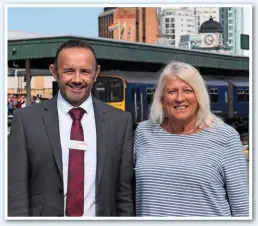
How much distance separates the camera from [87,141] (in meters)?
3.13

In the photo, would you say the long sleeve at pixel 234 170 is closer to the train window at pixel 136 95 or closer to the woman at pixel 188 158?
the woman at pixel 188 158

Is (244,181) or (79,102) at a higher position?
(79,102)

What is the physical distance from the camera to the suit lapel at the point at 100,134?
3070 mm

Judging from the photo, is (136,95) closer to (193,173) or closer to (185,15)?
(185,15)

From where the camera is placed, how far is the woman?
292cm

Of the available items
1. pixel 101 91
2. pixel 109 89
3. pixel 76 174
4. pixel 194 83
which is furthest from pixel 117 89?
pixel 194 83

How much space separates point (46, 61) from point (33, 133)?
7.29 m

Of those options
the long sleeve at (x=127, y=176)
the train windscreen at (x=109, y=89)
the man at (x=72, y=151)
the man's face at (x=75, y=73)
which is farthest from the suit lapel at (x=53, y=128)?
the train windscreen at (x=109, y=89)

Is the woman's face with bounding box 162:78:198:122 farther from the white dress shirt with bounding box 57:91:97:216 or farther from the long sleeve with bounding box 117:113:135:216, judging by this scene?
the white dress shirt with bounding box 57:91:97:216

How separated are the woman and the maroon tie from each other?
0.32 meters

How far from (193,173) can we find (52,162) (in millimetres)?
769

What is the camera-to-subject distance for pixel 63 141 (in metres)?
3.07
